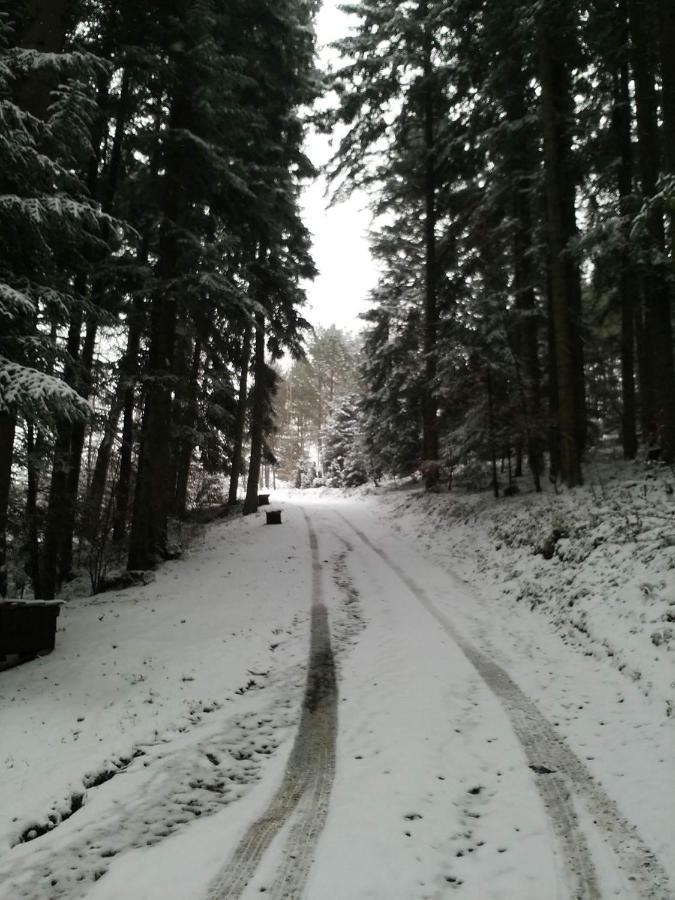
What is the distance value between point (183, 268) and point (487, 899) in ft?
43.8

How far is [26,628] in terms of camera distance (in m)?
6.99

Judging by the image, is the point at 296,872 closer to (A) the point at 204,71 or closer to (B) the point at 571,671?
(B) the point at 571,671

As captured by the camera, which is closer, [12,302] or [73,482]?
[12,302]

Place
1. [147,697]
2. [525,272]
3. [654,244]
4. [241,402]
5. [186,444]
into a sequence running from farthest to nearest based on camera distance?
[241,402]
[186,444]
[525,272]
[654,244]
[147,697]

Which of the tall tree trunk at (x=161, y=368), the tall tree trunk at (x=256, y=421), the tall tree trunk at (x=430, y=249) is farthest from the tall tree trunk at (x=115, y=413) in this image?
the tall tree trunk at (x=430, y=249)

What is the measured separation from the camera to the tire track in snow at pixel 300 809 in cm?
Answer: 285

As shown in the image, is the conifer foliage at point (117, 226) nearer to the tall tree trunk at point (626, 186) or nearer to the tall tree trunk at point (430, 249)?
the tall tree trunk at point (430, 249)

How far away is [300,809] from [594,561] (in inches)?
244

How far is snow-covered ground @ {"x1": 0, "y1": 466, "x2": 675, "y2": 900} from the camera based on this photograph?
298 cm

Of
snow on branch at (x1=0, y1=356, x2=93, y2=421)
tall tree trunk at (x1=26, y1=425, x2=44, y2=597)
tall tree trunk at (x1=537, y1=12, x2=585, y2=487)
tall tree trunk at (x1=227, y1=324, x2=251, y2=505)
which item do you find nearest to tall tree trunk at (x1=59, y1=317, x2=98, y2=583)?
tall tree trunk at (x1=26, y1=425, x2=44, y2=597)

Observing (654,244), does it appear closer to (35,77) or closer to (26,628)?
(35,77)

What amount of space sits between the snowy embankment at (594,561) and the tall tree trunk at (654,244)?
1392 mm

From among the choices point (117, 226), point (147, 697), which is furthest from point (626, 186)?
point (147, 697)

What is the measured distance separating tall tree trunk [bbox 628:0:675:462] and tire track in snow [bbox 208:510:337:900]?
30.4 feet
